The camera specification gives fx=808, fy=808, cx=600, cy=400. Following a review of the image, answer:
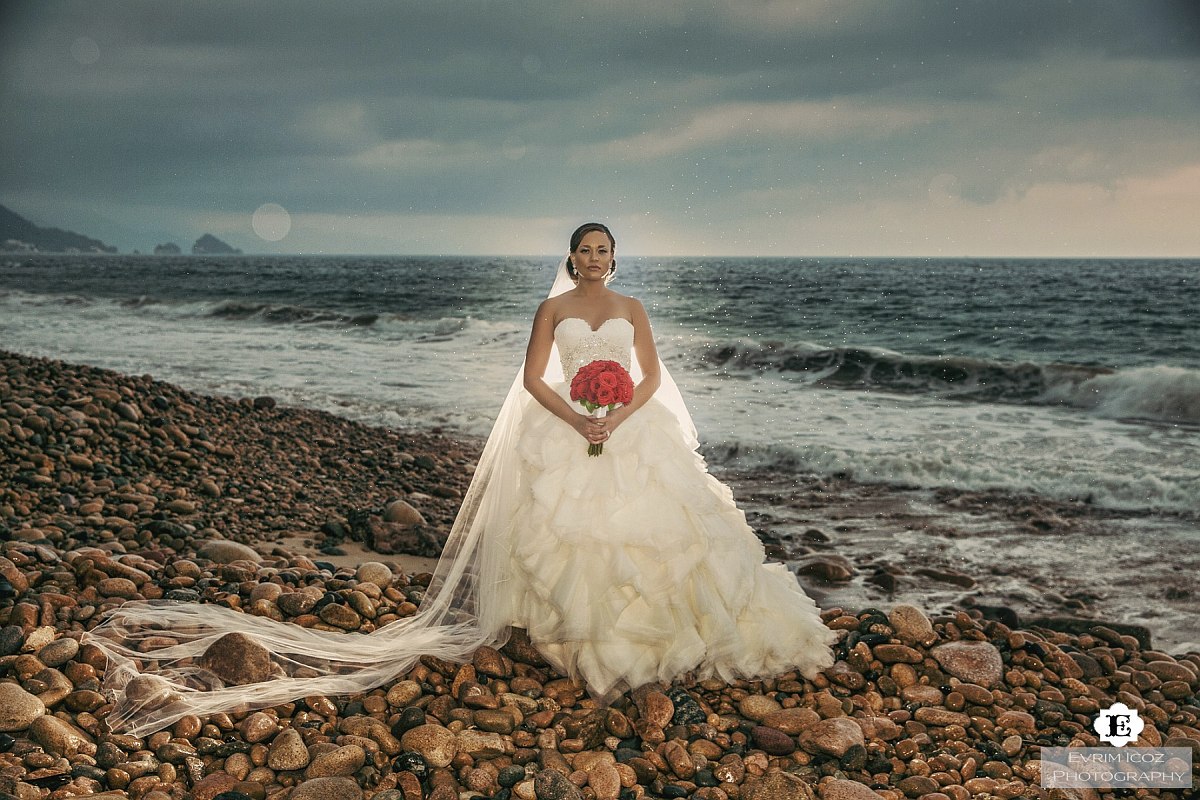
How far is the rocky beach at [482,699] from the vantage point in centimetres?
351

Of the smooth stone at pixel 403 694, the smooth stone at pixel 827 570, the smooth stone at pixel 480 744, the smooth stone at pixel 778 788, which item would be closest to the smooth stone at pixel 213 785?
the smooth stone at pixel 403 694

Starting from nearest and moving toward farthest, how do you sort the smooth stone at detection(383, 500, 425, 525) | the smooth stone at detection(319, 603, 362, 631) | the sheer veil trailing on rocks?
the sheer veil trailing on rocks → the smooth stone at detection(319, 603, 362, 631) → the smooth stone at detection(383, 500, 425, 525)

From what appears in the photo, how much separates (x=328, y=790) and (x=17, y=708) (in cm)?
145

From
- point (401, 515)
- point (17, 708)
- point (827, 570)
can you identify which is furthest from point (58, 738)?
point (827, 570)

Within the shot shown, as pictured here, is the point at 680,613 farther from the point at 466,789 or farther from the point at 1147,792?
the point at 1147,792

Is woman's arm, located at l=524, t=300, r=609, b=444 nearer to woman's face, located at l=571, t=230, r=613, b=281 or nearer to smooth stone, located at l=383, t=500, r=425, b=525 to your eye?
woman's face, located at l=571, t=230, r=613, b=281

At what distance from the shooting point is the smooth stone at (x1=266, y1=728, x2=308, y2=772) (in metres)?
3.53

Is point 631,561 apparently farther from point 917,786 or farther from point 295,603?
point 295,603

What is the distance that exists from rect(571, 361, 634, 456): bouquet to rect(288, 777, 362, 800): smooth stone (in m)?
1.93

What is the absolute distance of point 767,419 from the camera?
1438 centimetres

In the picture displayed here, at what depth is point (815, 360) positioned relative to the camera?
74.2 ft

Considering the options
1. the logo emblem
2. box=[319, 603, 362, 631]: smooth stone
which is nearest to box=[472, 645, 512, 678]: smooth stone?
box=[319, 603, 362, 631]: smooth stone

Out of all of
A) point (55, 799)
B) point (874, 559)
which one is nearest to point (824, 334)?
point (874, 559)

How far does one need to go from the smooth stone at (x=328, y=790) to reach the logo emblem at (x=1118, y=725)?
3809 millimetres
